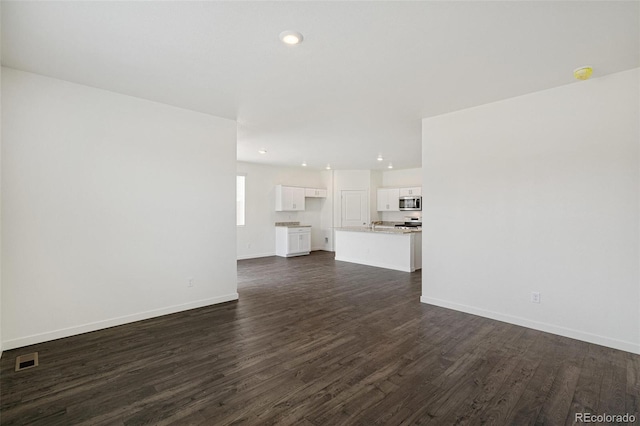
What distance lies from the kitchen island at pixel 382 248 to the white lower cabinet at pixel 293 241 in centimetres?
136

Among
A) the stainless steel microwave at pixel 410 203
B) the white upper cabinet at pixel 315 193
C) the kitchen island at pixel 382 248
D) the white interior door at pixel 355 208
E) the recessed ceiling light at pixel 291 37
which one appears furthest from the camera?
the white interior door at pixel 355 208

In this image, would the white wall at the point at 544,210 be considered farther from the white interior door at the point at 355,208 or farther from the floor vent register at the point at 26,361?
the white interior door at the point at 355,208

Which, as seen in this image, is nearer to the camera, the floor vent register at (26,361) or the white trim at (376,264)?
the floor vent register at (26,361)

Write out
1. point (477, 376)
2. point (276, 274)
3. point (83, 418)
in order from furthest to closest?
point (276, 274) < point (477, 376) < point (83, 418)

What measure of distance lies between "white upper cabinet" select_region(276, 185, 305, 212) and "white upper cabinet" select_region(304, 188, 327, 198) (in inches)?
8.9

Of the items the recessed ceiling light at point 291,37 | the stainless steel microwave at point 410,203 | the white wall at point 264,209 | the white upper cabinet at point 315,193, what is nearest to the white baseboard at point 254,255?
the white wall at point 264,209

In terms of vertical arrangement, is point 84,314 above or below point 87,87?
below

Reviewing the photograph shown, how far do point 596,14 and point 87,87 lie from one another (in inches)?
178

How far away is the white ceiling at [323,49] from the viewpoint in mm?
2053

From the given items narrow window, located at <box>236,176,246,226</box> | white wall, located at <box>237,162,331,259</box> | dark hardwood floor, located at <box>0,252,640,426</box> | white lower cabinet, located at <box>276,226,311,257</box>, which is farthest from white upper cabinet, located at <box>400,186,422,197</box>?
dark hardwood floor, located at <box>0,252,640,426</box>

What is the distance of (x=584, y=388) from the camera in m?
2.31

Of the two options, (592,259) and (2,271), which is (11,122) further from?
(592,259)

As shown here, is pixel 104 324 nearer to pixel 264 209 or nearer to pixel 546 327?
pixel 546 327

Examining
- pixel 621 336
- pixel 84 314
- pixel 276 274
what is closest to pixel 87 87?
pixel 84 314
